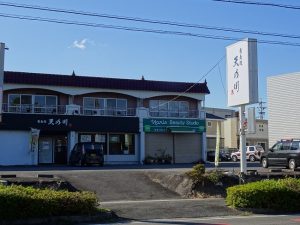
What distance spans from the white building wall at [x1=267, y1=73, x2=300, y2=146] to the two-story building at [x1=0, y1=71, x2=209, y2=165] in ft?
20.4

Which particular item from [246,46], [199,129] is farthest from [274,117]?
[246,46]

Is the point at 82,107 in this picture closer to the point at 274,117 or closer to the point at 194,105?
the point at 194,105

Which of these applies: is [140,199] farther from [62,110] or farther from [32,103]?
[32,103]

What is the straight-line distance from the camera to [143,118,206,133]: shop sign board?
145ft

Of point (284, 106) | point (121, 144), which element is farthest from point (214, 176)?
point (284, 106)

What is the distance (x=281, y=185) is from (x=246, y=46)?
247 inches

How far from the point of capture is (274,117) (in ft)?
146

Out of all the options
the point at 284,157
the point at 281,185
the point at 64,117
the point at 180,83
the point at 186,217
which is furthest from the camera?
the point at 180,83

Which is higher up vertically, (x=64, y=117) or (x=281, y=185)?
(x=64, y=117)

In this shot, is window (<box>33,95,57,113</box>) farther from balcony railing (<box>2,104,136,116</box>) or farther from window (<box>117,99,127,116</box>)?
window (<box>117,99,127,116</box>)

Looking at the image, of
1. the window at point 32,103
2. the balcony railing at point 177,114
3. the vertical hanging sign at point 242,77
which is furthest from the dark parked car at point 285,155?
the window at point 32,103

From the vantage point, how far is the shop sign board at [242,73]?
2048 centimetres

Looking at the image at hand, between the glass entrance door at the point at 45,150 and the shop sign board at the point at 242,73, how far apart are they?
2360cm

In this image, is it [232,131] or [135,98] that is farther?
[232,131]
